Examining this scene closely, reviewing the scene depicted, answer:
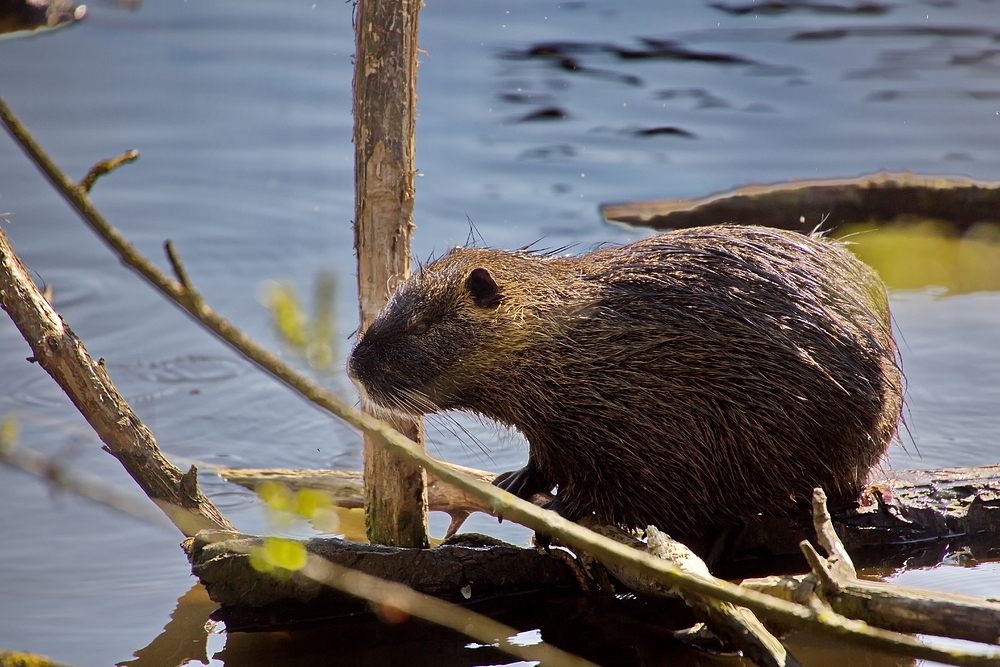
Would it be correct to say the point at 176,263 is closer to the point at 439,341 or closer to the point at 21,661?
the point at 21,661

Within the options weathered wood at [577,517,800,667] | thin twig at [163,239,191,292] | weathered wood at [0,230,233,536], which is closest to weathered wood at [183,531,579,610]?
weathered wood at [0,230,233,536]

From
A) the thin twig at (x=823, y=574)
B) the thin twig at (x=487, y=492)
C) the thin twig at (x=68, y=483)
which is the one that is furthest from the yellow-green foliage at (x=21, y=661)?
the thin twig at (x=823, y=574)

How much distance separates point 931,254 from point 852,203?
0.59 metres

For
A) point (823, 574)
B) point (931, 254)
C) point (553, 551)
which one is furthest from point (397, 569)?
point (931, 254)

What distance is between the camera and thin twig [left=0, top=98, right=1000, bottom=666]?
1292 millimetres

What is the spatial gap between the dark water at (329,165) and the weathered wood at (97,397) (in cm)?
42

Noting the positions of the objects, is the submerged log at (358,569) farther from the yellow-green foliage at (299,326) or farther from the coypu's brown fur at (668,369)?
the yellow-green foliage at (299,326)

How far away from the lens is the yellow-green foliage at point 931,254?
6.34 m

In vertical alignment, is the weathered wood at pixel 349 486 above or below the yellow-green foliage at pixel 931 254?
below

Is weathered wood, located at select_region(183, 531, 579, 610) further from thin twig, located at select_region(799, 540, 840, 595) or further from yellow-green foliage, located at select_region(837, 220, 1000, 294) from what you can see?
yellow-green foliage, located at select_region(837, 220, 1000, 294)

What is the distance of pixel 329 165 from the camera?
25.7 feet

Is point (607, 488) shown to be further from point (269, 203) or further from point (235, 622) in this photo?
point (269, 203)

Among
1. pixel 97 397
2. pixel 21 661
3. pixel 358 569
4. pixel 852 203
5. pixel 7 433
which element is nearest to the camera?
pixel 7 433

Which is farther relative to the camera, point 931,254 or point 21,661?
point 931,254
